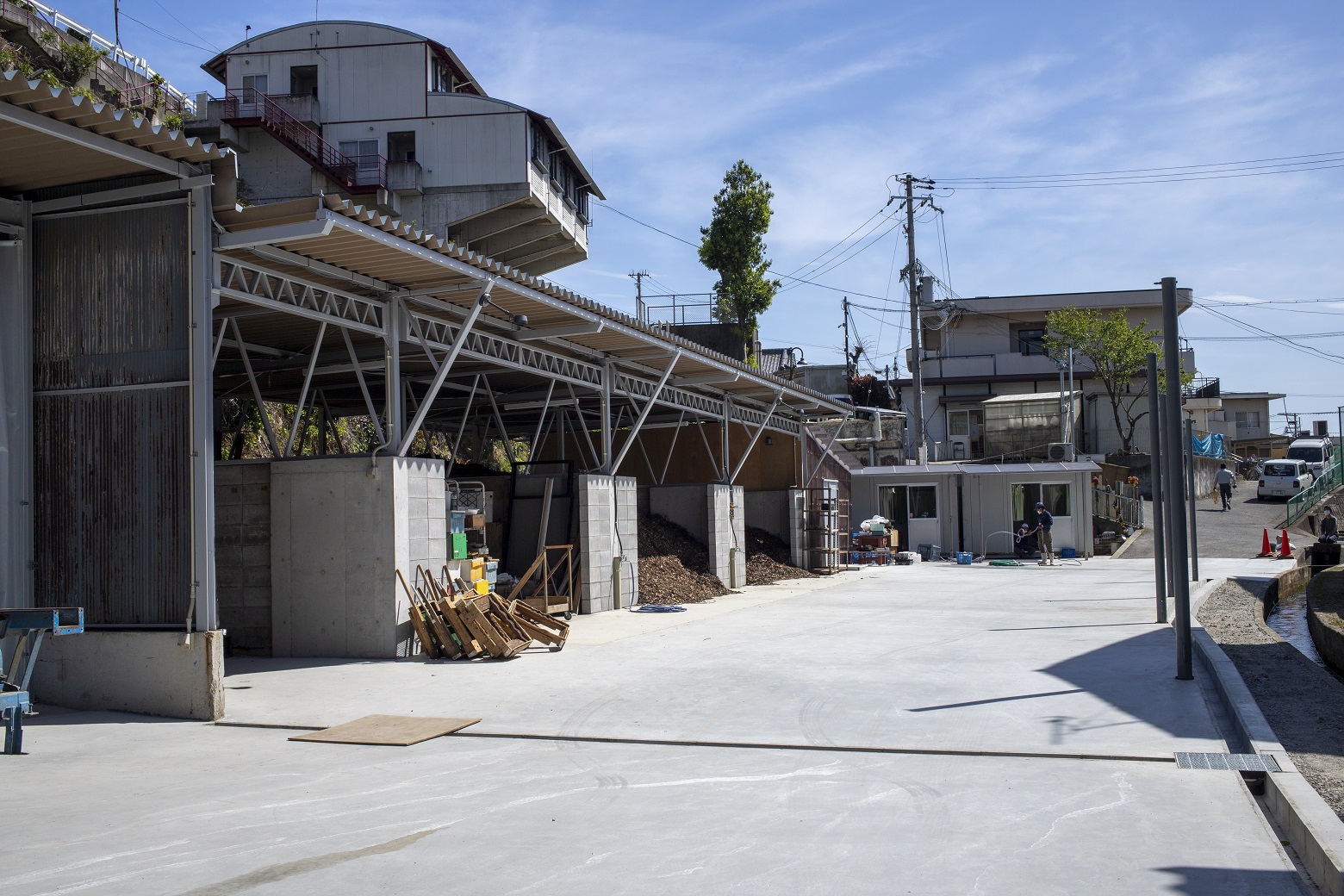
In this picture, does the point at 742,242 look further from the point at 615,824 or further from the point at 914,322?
the point at 615,824

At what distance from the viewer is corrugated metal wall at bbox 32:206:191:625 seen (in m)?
8.89

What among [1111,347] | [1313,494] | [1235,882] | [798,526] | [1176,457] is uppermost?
[1111,347]

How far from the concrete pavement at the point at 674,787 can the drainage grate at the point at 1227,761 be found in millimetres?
131

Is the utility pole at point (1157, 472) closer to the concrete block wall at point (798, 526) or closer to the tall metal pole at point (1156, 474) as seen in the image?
the tall metal pole at point (1156, 474)

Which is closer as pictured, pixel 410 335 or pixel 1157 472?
pixel 1157 472

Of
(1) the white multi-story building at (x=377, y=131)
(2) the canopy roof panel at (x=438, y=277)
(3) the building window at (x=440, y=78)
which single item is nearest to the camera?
(2) the canopy roof panel at (x=438, y=277)

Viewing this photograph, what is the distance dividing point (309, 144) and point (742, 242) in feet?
51.1

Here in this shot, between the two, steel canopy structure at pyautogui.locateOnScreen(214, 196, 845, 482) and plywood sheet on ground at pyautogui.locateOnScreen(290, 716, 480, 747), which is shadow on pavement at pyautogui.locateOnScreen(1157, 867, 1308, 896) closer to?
plywood sheet on ground at pyautogui.locateOnScreen(290, 716, 480, 747)

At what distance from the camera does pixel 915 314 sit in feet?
113

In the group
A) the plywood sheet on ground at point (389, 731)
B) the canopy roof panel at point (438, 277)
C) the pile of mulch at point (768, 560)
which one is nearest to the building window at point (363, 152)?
the pile of mulch at point (768, 560)

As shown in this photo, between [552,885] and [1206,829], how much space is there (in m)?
3.20

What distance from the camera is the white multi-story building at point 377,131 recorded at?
33.8m

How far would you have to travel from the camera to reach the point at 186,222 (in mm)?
8938

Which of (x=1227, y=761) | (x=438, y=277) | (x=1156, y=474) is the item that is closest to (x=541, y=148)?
(x=438, y=277)
